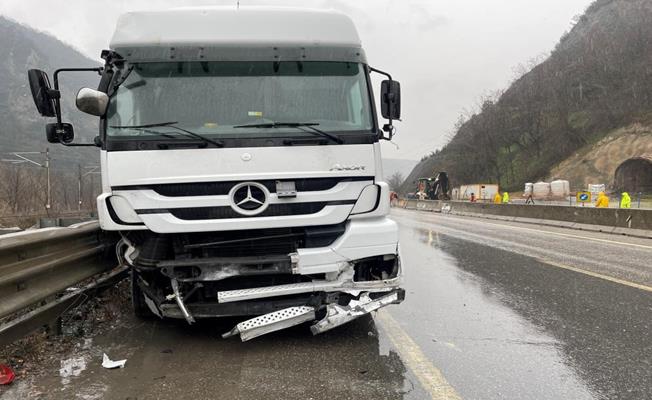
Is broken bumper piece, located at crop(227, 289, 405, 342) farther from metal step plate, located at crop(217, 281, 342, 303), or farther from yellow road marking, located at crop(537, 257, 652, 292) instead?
yellow road marking, located at crop(537, 257, 652, 292)

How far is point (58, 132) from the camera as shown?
495cm

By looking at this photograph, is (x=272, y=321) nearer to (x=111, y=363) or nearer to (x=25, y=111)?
(x=111, y=363)

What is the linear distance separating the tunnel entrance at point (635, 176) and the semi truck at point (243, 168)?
46714 mm

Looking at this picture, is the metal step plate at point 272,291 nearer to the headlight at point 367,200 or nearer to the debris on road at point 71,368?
the headlight at point 367,200

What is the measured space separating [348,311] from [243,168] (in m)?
1.52

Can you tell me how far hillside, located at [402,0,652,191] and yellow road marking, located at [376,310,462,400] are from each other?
5471 cm

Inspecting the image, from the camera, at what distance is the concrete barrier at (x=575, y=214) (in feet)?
46.4

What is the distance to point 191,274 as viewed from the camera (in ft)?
14.1

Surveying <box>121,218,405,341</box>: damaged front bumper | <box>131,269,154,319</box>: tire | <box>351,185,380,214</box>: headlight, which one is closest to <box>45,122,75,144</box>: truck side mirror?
<box>121,218,405,341</box>: damaged front bumper

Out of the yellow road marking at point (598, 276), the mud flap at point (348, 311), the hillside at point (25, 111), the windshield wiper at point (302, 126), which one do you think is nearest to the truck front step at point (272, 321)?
the mud flap at point (348, 311)

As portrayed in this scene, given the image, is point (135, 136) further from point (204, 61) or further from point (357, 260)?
point (357, 260)

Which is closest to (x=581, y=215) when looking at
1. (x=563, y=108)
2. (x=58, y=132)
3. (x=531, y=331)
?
(x=531, y=331)

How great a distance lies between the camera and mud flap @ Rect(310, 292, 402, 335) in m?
4.25

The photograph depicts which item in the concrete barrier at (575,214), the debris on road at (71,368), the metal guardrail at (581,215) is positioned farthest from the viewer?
the concrete barrier at (575,214)
